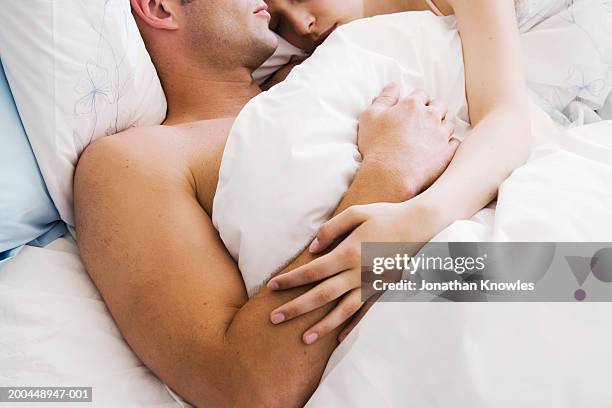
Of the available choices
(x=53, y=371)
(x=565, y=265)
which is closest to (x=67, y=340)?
(x=53, y=371)

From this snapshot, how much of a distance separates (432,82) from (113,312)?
0.66 metres

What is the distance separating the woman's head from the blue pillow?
622mm

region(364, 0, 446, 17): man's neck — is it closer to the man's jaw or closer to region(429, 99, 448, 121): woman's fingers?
the man's jaw

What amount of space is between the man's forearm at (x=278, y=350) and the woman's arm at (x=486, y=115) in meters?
0.22

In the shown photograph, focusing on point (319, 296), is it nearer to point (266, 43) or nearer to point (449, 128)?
point (449, 128)

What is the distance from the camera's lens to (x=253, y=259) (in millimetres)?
947

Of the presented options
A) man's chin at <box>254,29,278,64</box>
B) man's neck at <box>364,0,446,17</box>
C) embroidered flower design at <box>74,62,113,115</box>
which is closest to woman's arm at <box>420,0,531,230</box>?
man's neck at <box>364,0,446,17</box>

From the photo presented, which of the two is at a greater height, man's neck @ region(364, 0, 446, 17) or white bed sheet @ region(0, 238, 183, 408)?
man's neck @ region(364, 0, 446, 17)

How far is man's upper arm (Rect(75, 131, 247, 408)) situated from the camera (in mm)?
914

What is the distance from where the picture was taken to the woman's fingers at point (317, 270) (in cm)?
85

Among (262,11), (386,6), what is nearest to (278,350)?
(262,11)

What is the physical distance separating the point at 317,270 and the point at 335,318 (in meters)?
0.07

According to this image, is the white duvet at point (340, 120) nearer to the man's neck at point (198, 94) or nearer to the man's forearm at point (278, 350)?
the man's forearm at point (278, 350)

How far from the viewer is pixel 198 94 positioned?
1377 millimetres
